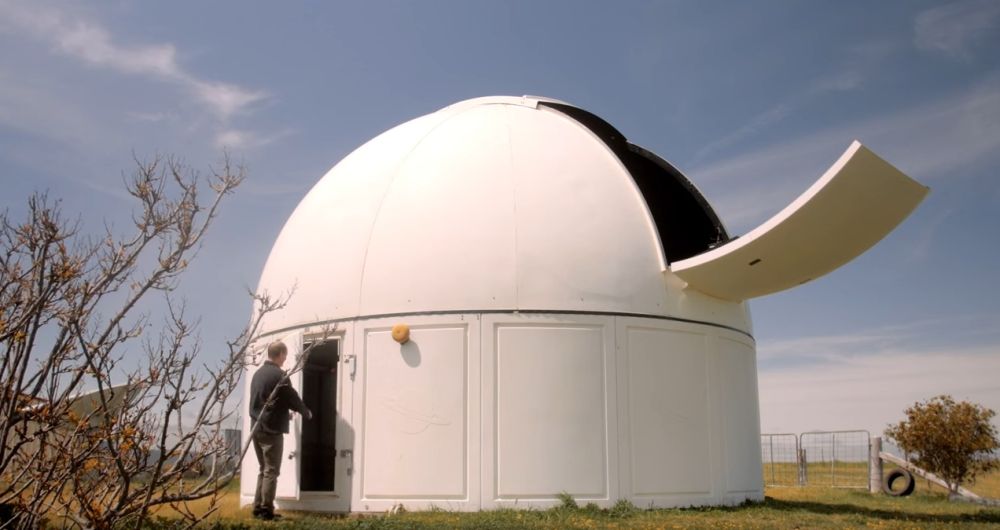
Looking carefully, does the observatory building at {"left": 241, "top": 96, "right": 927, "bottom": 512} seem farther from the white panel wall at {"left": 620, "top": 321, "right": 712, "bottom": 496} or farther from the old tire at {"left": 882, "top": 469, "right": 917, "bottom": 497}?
the old tire at {"left": 882, "top": 469, "right": 917, "bottom": 497}

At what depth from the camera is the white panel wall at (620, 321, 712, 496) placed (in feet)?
32.5

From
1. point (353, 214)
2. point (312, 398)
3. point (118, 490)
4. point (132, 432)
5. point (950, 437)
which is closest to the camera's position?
point (132, 432)

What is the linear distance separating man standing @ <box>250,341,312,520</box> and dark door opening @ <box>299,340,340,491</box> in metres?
1.64

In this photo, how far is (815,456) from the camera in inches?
869

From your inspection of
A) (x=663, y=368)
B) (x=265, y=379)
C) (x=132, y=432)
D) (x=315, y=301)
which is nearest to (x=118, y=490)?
(x=132, y=432)

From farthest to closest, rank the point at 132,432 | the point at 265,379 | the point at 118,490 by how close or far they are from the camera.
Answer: the point at 265,379 < the point at 118,490 < the point at 132,432

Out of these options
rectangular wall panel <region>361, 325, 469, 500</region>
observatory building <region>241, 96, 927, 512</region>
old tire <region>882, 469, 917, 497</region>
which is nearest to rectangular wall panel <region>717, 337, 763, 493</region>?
observatory building <region>241, 96, 927, 512</region>

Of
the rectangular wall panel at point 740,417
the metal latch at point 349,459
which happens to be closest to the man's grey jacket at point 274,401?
the metal latch at point 349,459

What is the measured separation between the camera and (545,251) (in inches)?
392

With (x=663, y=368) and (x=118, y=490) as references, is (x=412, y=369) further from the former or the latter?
(x=118, y=490)

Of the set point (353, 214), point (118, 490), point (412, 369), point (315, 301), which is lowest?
point (118, 490)

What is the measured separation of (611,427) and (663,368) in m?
1.00

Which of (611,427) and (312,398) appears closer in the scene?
(611,427)

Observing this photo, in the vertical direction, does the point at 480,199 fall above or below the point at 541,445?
above
